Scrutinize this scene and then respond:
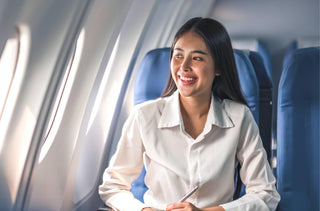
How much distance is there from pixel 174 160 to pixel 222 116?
0.88 feet

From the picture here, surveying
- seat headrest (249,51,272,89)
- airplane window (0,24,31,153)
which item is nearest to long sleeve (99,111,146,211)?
airplane window (0,24,31,153)

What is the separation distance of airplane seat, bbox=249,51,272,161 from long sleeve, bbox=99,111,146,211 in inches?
28.6

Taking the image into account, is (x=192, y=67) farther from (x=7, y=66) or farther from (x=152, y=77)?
(x=7, y=66)

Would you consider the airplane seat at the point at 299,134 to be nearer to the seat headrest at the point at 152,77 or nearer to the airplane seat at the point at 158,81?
the airplane seat at the point at 158,81

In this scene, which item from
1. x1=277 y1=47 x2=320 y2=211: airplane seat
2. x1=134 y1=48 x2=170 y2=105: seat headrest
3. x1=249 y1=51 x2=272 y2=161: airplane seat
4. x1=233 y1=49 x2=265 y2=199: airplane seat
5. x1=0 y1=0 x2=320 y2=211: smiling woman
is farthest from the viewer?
x1=249 y1=51 x2=272 y2=161: airplane seat

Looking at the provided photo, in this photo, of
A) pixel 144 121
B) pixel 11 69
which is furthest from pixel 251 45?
pixel 11 69

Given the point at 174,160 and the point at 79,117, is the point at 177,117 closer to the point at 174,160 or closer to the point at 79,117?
the point at 174,160

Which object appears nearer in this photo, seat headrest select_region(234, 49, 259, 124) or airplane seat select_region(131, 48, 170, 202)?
seat headrest select_region(234, 49, 259, 124)

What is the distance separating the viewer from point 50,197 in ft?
6.54

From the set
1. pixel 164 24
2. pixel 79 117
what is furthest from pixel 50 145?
pixel 164 24

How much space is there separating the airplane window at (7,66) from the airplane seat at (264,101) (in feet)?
4.13

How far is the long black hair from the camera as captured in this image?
1833mm

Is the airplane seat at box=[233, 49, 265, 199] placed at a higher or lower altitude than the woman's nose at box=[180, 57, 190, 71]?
lower

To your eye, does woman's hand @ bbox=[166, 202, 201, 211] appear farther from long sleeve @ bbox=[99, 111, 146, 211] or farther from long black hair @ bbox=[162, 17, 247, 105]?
long black hair @ bbox=[162, 17, 247, 105]
